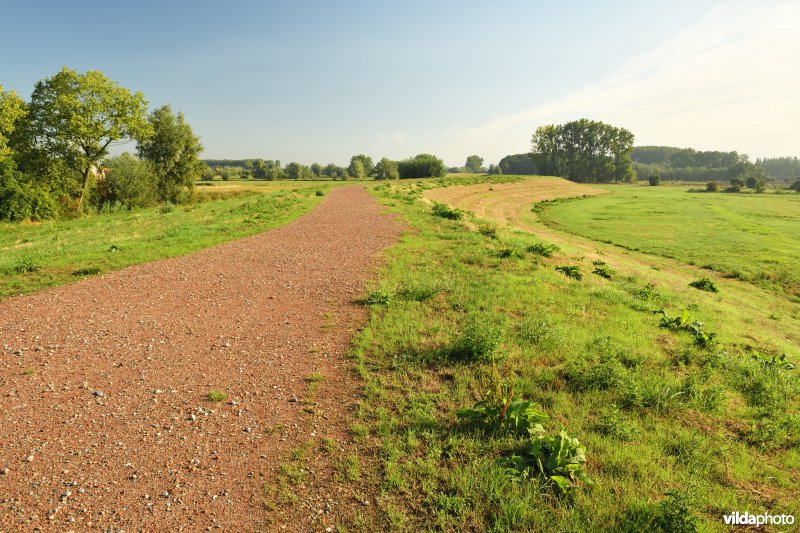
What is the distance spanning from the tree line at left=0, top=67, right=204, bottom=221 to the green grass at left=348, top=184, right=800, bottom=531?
3874 centimetres

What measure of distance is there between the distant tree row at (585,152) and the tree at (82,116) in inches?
5060

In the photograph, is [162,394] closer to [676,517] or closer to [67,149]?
[676,517]

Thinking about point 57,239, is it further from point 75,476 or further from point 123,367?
point 75,476

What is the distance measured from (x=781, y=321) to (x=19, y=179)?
51.8 metres

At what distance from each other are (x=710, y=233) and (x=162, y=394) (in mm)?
45990

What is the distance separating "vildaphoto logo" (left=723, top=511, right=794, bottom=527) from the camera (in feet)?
12.8

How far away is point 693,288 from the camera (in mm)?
17984

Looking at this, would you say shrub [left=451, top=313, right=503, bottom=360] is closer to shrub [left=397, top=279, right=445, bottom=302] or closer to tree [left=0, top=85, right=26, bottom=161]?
shrub [left=397, top=279, right=445, bottom=302]

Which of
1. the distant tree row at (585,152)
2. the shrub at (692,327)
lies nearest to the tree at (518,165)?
the distant tree row at (585,152)

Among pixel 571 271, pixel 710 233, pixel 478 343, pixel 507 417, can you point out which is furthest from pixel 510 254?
pixel 710 233

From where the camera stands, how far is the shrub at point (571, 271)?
13.1 meters

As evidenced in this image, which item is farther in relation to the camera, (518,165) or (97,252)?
(518,165)

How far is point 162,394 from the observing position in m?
5.79

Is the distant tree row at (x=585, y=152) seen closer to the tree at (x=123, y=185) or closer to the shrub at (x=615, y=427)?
the tree at (x=123, y=185)
